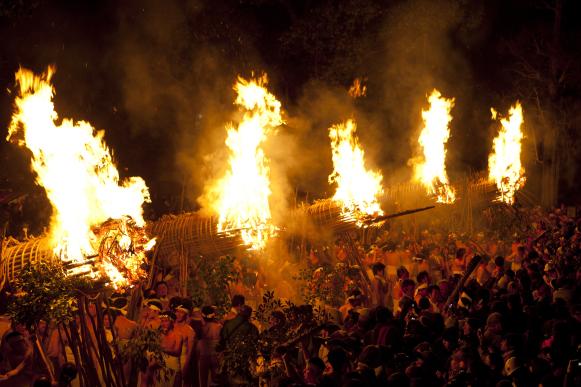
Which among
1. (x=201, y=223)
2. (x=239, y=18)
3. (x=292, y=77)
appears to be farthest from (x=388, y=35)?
(x=201, y=223)

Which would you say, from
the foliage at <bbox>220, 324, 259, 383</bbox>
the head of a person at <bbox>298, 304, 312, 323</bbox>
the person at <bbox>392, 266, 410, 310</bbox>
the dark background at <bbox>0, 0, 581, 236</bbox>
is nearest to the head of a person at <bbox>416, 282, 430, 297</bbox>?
the person at <bbox>392, 266, 410, 310</bbox>

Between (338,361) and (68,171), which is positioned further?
(68,171)

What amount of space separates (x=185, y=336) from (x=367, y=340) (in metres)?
1.96

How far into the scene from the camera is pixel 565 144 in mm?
21703

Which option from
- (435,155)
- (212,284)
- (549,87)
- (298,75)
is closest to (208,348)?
(212,284)

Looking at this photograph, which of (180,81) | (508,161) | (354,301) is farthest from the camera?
(508,161)

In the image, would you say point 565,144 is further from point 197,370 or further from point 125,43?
point 197,370

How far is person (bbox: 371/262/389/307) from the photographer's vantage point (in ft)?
28.3

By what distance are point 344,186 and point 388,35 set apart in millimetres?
7721

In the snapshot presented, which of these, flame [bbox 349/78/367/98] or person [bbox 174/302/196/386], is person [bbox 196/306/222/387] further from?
flame [bbox 349/78/367/98]

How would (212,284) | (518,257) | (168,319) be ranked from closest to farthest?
(168,319) → (212,284) → (518,257)

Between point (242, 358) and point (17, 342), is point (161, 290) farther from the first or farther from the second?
point (242, 358)

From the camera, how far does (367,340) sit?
5516 mm

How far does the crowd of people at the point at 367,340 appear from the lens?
185 inches
